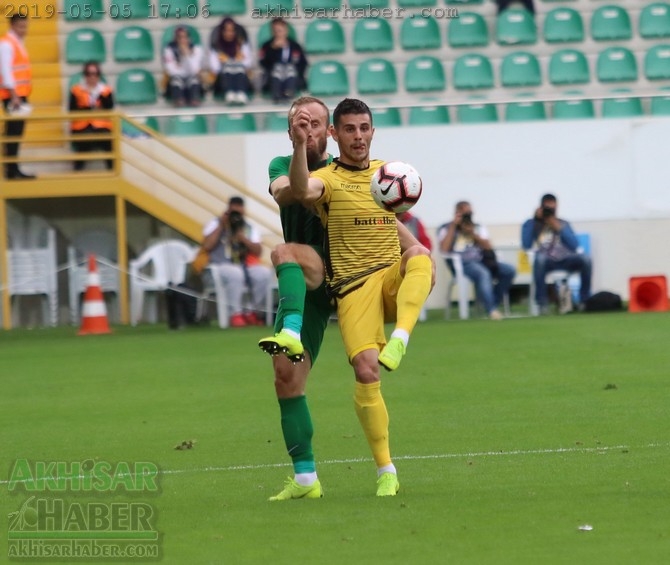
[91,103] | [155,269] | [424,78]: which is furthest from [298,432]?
[424,78]

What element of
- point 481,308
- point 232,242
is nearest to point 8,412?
point 232,242

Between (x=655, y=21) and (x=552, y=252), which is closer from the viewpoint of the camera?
(x=552, y=252)

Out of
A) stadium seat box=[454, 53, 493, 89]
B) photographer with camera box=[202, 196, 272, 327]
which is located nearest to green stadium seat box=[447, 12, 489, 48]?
stadium seat box=[454, 53, 493, 89]

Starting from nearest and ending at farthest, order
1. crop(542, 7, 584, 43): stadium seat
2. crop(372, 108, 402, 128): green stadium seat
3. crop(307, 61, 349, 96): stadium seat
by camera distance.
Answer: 1. crop(372, 108, 402, 128): green stadium seat
2. crop(307, 61, 349, 96): stadium seat
3. crop(542, 7, 584, 43): stadium seat

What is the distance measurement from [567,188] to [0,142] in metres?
7.89

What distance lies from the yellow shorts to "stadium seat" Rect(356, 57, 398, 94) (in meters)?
15.4

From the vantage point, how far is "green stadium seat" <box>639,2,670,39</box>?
75.8 ft

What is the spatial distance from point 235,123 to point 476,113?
3.41 m

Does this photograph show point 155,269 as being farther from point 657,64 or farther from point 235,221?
point 657,64

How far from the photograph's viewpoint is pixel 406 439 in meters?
8.84

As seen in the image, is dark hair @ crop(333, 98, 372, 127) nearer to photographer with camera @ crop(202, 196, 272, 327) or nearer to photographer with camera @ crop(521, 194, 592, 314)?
→ photographer with camera @ crop(202, 196, 272, 327)

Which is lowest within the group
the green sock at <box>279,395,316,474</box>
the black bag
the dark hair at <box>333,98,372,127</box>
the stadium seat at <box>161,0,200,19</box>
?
the green sock at <box>279,395,316,474</box>

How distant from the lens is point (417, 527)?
5.84 meters

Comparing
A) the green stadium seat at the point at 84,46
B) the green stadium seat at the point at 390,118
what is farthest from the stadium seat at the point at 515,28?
the green stadium seat at the point at 84,46
